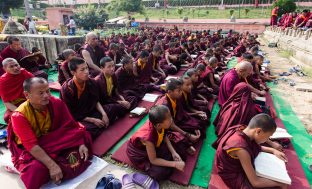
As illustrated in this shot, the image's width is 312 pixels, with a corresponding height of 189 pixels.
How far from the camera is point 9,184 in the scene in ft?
8.19

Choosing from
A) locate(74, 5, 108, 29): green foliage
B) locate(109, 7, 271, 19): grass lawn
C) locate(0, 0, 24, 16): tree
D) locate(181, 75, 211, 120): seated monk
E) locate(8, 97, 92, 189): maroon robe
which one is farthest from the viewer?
locate(109, 7, 271, 19): grass lawn

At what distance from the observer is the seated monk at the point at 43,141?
229cm

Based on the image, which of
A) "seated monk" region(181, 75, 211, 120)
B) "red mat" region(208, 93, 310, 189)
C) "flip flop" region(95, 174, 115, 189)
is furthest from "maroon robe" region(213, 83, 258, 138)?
"flip flop" region(95, 174, 115, 189)

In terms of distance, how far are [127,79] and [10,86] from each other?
7.62 ft

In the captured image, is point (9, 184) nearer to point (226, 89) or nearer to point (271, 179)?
point (271, 179)

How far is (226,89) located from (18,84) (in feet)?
11.7

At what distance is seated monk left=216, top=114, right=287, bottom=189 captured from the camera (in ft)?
6.91

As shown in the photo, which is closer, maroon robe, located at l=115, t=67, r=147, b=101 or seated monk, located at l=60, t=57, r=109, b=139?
seated monk, located at l=60, t=57, r=109, b=139

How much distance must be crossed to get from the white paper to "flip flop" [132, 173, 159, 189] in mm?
453

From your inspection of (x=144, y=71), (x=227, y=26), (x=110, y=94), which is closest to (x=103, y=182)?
(x=110, y=94)

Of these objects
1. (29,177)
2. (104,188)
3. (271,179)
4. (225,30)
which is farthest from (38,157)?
(225,30)

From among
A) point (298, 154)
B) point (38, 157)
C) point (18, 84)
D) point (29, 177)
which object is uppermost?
point (18, 84)

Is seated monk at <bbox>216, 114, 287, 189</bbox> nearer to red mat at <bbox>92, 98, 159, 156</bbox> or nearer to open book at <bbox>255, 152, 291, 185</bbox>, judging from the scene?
open book at <bbox>255, 152, 291, 185</bbox>

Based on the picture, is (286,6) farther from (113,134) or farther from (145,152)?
(145,152)
